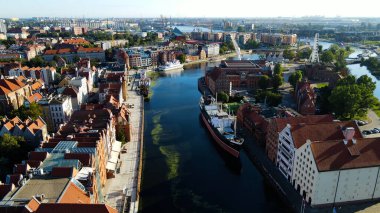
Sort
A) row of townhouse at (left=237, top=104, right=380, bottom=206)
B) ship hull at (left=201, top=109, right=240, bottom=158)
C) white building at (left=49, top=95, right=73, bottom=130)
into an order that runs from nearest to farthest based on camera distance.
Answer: row of townhouse at (left=237, top=104, right=380, bottom=206), ship hull at (left=201, top=109, right=240, bottom=158), white building at (left=49, top=95, right=73, bottom=130)

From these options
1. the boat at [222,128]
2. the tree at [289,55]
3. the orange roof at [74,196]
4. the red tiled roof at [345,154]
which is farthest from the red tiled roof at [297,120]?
the tree at [289,55]

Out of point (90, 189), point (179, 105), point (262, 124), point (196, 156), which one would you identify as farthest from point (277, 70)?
point (90, 189)

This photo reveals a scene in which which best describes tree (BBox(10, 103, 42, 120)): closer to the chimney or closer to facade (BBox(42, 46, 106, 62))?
the chimney

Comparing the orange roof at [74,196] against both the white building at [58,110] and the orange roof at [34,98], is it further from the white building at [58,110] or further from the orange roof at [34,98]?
the orange roof at [34,98]

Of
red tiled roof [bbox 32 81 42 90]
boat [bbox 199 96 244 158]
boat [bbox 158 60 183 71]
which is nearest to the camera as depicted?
boat [bbox 199 96 244 158]

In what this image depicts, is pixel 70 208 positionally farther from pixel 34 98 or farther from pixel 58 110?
pixel 34 98

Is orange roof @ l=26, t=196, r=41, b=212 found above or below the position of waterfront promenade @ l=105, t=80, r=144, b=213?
above

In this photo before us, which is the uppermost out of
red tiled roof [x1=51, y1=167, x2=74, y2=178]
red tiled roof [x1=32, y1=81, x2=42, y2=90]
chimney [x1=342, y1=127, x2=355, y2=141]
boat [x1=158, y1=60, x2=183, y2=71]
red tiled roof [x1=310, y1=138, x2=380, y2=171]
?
chimney [x1=342, y1=127, x2=355, y2=141]

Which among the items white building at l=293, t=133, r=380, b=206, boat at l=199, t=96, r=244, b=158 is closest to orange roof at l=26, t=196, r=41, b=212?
white building at l=293, t=133, r=380, b=206

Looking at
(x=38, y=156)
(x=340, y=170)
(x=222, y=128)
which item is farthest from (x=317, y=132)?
(x=38, y=156)

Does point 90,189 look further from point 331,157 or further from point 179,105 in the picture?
point 179,105
